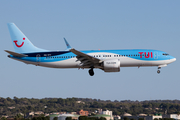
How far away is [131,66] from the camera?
52.5 meters

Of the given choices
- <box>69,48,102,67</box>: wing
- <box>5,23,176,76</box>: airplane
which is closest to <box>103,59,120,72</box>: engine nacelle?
<box>5,23,176,76</box>: airplane

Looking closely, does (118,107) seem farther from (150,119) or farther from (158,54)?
(158,54)

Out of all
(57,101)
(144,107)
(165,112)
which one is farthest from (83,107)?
(165,112)

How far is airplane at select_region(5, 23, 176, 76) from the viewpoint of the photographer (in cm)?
5141

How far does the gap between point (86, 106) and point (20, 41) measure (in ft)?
199

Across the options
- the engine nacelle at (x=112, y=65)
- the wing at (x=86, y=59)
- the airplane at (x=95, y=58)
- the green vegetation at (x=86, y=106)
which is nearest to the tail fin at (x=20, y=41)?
the airplane at (x=95, y=58)

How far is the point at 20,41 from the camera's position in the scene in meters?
57.0

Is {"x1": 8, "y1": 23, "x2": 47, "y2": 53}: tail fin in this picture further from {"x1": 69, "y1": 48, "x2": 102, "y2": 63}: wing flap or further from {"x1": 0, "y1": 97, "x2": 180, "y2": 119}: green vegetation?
{"x1": 0, "y1": 97, "x2": 180, "y2": 119}: green vegetation

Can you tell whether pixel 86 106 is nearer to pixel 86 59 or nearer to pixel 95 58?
pixel 86 59

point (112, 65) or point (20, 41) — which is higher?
point (20, 41)

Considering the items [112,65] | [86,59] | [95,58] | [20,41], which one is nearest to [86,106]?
[20,41]

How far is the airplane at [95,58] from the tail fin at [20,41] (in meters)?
0.45

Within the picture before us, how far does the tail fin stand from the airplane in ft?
1.47

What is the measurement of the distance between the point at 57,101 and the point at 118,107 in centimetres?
2971
